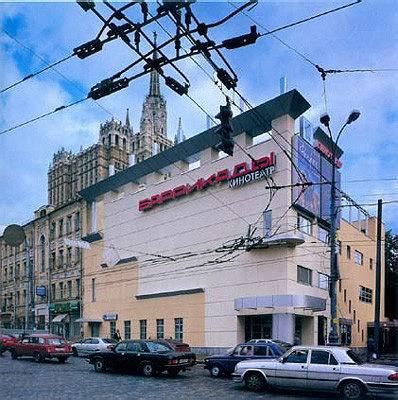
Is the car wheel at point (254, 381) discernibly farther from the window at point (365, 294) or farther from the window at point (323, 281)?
the window at point (365, 294)

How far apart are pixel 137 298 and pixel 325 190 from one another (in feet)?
54.7

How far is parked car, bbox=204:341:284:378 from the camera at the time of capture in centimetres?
1909

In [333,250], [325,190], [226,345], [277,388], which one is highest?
[325,190]

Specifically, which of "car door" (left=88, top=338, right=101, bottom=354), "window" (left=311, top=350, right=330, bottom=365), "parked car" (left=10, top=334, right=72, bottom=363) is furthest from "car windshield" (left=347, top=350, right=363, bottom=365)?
"car door" (left=88, top=338, right=101, bottom=354)

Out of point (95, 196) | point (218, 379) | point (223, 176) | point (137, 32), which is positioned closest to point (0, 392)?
point (218, 379)

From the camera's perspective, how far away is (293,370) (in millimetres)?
15648

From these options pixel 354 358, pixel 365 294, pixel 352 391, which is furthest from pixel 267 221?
pixel 352 391

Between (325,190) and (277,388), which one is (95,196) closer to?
(325,190)

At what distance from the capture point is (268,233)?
1286 inches

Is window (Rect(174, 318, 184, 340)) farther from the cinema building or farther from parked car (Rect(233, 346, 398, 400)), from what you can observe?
parked car (Rect(233, 346, 398, 400))

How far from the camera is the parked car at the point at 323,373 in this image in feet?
47.5

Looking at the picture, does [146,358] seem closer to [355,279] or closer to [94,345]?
[94,345]

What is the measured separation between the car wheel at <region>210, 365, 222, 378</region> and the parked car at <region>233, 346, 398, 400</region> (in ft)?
13.0

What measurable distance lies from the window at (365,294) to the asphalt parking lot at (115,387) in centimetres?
2536
